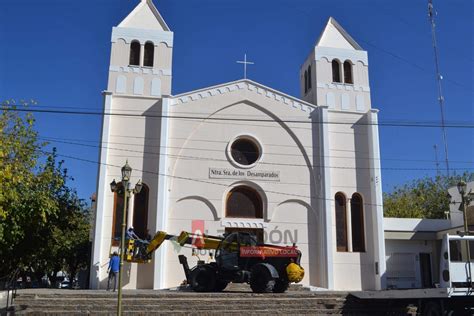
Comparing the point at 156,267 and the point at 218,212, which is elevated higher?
the point at 218,212

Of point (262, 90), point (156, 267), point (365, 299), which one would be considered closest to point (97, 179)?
point (156, 267)

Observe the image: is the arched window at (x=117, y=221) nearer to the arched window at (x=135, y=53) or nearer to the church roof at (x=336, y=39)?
the arched window at (x=135, y=53)

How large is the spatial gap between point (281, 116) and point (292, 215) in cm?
488

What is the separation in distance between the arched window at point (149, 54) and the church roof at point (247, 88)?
7.63 ft

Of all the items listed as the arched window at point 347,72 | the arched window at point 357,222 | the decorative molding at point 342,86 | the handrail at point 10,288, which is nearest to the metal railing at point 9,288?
the handrail at point 10,288

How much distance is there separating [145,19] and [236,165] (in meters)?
8.73

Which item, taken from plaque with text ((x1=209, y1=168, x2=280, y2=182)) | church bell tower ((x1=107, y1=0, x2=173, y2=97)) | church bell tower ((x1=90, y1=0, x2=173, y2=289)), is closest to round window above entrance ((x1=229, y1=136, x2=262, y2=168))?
plaque with text ((x1=209, y1=168, x2=280, y2=182))

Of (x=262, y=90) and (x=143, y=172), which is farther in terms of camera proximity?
(x=262, y=90)

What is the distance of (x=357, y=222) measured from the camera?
83.2 feet

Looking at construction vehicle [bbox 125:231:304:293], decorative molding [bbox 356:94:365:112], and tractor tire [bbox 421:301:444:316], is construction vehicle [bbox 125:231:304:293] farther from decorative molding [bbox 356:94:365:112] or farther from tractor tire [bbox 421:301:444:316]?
decorative molding [bbox 356:94:365:112]

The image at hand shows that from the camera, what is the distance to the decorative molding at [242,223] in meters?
23.9

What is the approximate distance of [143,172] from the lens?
77.5ft

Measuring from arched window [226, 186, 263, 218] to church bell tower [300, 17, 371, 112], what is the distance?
19.4ft

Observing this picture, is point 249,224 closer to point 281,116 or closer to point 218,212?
point 218,212
